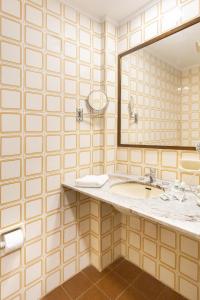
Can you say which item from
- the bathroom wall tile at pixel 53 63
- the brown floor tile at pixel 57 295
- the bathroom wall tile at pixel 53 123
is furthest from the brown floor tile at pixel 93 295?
the bathroom wall tile at pixel 53 63

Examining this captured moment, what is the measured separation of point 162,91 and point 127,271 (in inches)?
61.6

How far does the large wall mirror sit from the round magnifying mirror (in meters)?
0.18

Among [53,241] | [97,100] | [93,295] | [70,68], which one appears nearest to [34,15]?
[70,68]

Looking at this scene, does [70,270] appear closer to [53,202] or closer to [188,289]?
[53,202]

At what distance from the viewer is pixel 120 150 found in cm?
173

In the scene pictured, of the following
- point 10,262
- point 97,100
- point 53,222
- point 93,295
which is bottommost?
point 93,295

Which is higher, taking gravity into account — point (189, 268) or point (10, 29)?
point (10, 29)

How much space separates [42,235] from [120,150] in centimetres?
96

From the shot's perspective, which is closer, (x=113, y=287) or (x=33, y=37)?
(x=33, y=37)

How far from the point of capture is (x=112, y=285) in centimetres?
146

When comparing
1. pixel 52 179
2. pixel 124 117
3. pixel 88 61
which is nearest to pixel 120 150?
pixel 124 117

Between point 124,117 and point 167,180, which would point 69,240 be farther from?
point 124,117

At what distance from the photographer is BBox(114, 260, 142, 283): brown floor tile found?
1.54m

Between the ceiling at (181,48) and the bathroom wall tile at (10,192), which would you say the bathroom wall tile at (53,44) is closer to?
the ceiling at (181,48)
